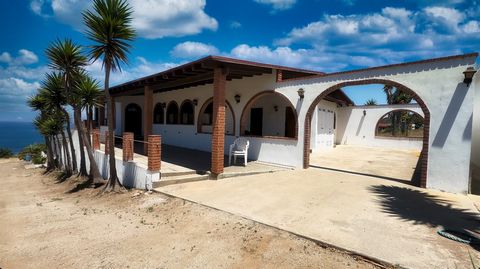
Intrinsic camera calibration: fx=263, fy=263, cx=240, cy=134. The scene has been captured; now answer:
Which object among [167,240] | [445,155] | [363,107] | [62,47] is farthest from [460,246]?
[363,107]

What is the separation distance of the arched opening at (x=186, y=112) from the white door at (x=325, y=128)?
6.82 m

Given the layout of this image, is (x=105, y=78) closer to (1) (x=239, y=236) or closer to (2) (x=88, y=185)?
(2) (x=88, y=185)

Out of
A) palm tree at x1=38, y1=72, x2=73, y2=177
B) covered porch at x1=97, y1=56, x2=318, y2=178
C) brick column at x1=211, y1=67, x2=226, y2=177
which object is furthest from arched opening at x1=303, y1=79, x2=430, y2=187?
palm tree at x1=38, y1=72, x2=73, y2=177

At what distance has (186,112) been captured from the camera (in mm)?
14555

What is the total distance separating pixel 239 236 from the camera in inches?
161

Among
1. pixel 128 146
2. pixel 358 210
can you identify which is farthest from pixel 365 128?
pixel 128 146

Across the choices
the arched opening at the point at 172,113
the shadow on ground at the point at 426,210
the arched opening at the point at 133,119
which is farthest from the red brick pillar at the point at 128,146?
the arched opening at the point at 133,119

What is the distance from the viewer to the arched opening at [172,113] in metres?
15.4

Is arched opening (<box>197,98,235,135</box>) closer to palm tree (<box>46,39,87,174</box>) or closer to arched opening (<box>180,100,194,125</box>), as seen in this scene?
arched opening (<box>180,100,194,125</box>)

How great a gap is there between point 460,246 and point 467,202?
2814 mm

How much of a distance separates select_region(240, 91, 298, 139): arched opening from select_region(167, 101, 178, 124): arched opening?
4456mm

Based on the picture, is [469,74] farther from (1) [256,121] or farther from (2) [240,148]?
(1) [256,121]

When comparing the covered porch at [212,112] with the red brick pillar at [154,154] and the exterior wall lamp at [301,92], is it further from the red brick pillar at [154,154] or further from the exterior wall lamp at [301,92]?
the red brick pillar at [154,154]

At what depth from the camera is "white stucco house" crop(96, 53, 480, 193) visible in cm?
618
